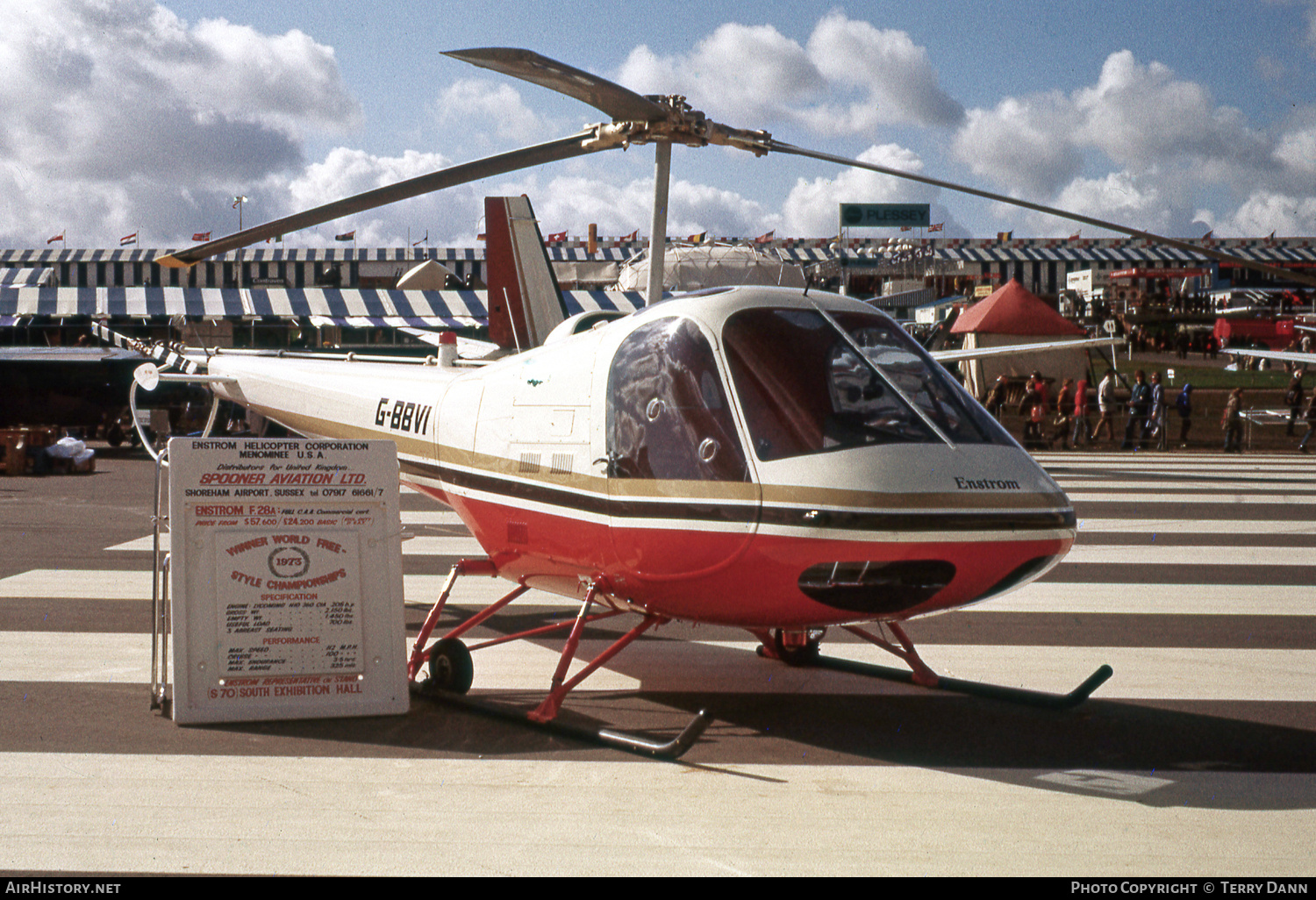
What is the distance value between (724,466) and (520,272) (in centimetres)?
998

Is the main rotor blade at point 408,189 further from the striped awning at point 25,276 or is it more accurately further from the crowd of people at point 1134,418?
the striped awning at point 25,276

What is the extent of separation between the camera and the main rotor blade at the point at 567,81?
4.45 m

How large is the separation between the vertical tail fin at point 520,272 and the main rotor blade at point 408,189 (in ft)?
23.6

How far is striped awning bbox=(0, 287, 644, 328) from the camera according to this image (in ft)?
107

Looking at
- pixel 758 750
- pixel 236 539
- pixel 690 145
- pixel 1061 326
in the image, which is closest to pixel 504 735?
pixel 758 750

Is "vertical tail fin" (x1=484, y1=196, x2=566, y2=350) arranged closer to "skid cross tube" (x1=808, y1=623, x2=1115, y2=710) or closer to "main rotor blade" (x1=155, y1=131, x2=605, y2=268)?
"main rotor blade" (x1=155, y1=131, x2=605, y2=268)

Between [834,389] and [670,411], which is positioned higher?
[834,389]

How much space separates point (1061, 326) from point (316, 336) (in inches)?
960

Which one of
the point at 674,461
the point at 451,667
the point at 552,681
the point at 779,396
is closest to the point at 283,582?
the point at 451,667

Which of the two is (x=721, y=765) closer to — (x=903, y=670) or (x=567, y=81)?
(x=903, y=670)

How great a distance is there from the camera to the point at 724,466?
4695mm

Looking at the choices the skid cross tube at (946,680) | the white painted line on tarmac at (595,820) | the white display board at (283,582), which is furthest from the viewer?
the skid cross tube at (946,680)

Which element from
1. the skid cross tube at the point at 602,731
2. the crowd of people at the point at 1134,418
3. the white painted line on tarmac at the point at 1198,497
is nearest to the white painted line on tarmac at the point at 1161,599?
the skid cross tube at the point at 602,731

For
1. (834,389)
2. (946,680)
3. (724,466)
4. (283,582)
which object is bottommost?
(946,680)
